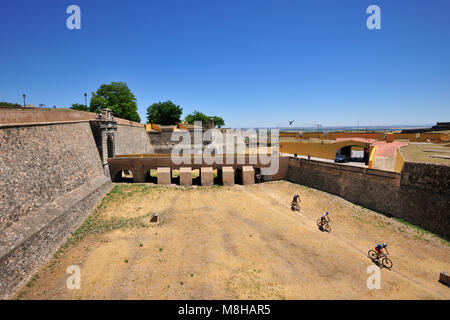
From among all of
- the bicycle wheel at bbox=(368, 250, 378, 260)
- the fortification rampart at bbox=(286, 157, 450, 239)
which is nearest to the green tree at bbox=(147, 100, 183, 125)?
the fortification rampart at bbox=(286, 157, 450, 239)

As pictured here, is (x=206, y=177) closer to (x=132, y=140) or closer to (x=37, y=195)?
(x=132, y=140)

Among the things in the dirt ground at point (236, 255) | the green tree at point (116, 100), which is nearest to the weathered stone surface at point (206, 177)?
the dirt ground at point (236, 255)

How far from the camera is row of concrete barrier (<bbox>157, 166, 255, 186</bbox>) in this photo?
25281 mm

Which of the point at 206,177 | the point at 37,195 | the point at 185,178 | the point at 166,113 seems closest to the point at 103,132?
the point at 185,178

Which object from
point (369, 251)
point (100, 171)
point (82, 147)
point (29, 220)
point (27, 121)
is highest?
point (27, 121)

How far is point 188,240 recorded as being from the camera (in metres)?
14.1

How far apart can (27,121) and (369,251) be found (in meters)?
23.6

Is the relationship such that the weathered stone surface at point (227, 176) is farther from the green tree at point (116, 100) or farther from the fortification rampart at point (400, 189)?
the green tree at point (116, 100)

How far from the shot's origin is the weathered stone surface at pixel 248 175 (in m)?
26.7

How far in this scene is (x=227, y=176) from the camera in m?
26.0

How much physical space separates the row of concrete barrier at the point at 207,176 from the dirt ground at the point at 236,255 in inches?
206

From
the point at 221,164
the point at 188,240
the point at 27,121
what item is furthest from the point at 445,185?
the point at 27,121

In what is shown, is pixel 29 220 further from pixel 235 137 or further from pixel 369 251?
pixel 235 137

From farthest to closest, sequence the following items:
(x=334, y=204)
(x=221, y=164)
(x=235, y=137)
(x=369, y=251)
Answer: (x=235, y=137) → (x=221, y=164) → (x=334, y=204) → (x=369, y=251)
